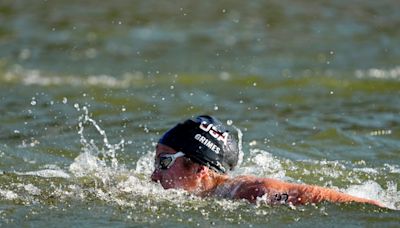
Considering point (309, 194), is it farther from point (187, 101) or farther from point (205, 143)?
point (187, 101)

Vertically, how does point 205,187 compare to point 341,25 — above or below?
below

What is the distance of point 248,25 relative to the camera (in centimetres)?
2269

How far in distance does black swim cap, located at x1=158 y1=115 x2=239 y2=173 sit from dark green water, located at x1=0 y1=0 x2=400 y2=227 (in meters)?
0.34

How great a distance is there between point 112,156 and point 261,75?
Answer: 6.97 meters

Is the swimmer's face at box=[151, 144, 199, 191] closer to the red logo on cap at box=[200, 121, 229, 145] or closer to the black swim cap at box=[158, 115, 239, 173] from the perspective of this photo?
the black swim cap at box=[158, 115, 239, 173]

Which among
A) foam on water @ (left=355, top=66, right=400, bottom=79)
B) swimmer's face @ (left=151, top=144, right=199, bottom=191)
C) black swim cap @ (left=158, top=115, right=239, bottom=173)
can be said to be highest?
foam on water @ (left=355, top=66, right=400, bottom=79)

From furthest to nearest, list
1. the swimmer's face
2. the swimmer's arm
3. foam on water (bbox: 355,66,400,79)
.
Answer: foam on water (bbox: 355,66,400,79), the swimmer's face, the swimmer's arm

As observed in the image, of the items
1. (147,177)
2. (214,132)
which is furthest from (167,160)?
(147,177)

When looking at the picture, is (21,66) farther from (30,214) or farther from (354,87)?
(30,214)

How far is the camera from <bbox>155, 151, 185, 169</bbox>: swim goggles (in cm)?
813

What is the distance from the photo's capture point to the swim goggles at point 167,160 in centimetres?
813

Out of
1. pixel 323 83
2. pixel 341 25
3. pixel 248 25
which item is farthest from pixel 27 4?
pixel 323 83

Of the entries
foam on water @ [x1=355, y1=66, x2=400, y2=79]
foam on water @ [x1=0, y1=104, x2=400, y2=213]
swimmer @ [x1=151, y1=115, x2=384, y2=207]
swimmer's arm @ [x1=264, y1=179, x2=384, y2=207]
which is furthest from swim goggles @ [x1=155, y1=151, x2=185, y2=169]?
foam on water @ [x1=355, y1=66, x2=400, y2=79]

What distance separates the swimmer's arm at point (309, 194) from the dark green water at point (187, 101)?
66mm
